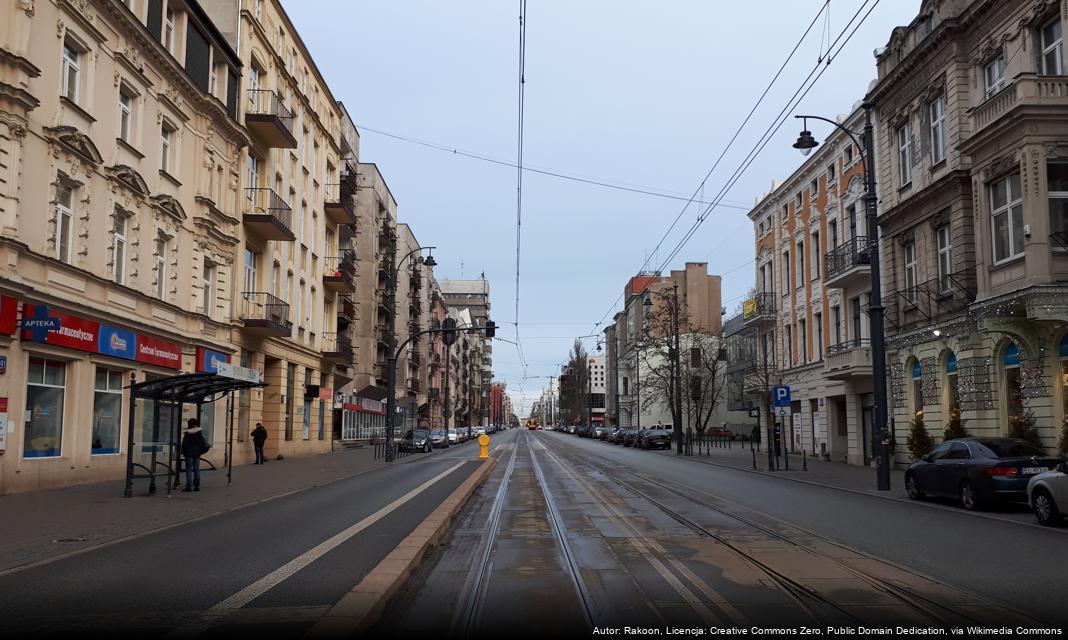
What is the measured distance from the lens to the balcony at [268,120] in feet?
108

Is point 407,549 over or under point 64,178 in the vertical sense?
under

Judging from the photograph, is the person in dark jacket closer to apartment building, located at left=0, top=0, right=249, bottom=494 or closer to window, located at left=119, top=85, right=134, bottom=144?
apartment building, located at left=0, top=0, right=249, bottom=494

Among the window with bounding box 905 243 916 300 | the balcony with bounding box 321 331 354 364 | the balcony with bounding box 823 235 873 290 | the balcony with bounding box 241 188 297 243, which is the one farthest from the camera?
the balcony with bounding box 321 331 354 364

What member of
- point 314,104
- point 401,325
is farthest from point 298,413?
point 401,325

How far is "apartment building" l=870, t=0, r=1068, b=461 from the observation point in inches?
851

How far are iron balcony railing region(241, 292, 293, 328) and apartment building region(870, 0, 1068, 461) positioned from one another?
23.0 metres

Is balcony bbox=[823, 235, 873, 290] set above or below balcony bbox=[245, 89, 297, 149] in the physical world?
below

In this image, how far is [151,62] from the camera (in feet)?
79.9

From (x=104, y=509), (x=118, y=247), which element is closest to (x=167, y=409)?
(x=118, y=247)

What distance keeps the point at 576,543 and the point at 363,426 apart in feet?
174

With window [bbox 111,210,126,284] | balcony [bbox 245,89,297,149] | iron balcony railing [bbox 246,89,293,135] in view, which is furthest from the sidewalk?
iron balcony railing [bbox 246,89,293,135]

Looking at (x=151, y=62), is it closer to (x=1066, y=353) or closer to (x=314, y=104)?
(x=314, y=104)

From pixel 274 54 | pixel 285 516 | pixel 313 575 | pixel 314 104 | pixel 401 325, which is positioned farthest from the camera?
pixel 401 325

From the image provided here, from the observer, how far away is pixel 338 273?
47.2m
